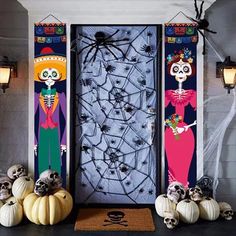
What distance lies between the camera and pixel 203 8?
2.41m

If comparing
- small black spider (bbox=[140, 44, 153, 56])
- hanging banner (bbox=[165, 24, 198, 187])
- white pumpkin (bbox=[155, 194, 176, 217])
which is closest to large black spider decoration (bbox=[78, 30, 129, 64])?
small black spider (bbox=[140, 44, 153, 56])

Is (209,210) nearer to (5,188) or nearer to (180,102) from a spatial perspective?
(180,102)

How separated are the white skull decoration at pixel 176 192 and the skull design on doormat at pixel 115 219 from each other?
0.34 metres

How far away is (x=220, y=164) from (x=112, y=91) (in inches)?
37.1

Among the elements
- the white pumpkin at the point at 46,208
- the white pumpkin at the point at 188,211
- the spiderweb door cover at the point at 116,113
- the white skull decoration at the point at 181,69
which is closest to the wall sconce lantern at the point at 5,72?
the spiderweb door cover at the point at 116,113

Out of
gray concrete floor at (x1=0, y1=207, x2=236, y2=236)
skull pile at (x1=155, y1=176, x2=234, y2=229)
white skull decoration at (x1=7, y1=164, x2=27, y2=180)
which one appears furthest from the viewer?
white skull decoration at (x1=7, y1=164, x2=27, y2=180)

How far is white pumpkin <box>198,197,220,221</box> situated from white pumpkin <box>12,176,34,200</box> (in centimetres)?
113

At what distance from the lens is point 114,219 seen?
224 cm

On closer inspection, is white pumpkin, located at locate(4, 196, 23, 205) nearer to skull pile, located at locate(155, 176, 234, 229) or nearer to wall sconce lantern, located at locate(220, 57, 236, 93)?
skull pile, located at locate(155, 176, 234, 229)

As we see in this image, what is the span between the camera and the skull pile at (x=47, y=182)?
85.3 inches

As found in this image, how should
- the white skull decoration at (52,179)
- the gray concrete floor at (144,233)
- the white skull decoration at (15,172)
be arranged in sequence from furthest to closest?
the white skull decoration at (15,172), the white skull decoration at (52,179), the gray concrete floor at (144,233)

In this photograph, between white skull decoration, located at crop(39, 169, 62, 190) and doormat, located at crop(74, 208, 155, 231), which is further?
white skull decoration, located at crop(39, 169, 62, 190)

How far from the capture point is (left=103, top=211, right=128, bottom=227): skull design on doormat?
85.8 inches

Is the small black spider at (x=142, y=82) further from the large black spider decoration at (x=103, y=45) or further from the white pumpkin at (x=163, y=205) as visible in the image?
the white pumpkin at (x=163, y=205)
